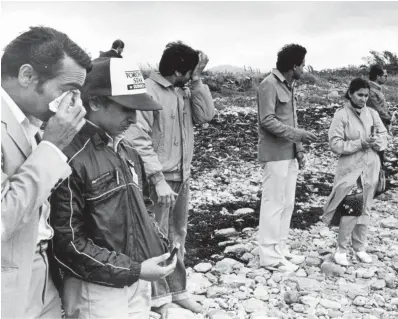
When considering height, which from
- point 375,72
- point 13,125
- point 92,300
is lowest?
point 92,300

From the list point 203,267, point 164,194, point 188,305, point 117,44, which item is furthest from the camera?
point 117,44

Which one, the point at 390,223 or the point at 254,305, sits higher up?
the point at 390,223

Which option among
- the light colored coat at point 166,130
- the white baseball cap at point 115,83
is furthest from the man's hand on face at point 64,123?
the light colored coat at point 166,130

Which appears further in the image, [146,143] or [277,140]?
[277,140]

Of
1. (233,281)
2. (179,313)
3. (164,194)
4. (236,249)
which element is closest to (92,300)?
(164,194)

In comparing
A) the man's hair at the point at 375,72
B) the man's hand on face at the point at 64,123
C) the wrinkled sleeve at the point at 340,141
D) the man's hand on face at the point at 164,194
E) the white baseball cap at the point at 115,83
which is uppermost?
the man's hair at the point at 375,72

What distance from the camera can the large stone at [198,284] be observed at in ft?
17.2

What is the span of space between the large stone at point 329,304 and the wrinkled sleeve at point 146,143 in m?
2.04

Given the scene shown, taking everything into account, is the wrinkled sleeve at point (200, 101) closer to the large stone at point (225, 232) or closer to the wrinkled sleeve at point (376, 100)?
the large stone at point (225, 232)

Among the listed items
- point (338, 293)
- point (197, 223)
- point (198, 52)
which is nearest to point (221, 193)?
point (197, 223)

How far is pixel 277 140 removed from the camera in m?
5.55

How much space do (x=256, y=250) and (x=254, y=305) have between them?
1.43m

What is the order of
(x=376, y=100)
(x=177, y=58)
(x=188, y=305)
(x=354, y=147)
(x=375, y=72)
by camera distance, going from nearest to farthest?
1. (x=177, y=58)
2. (x=188, y=305)
3. (x=354, y=147)
4. (x=376, y=100)
5. (x=375, y=72)

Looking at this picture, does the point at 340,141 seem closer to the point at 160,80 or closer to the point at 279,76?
the point at 279,76
